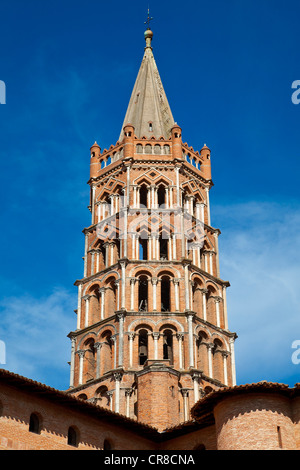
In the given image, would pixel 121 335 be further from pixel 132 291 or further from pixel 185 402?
pixel 185 402

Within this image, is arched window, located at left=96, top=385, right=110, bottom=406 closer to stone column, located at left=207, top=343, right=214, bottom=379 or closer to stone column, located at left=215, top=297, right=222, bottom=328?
stone column, located at left=207, top=343, right=214, bottom=379

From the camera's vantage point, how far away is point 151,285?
47562mm

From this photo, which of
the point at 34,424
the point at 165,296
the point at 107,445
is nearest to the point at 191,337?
the point at 165,296

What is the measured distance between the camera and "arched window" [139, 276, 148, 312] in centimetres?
4838

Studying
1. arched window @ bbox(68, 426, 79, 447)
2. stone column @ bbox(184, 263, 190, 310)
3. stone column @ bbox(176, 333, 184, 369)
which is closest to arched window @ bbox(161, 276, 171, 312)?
stone column @ bbox(184, 263, 190, 310)

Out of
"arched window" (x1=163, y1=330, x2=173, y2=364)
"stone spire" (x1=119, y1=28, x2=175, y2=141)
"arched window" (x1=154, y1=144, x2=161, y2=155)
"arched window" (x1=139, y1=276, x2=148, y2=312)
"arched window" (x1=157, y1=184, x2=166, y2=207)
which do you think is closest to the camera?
"arched window" (x1=163, y1=330, x2=173, y2=364)

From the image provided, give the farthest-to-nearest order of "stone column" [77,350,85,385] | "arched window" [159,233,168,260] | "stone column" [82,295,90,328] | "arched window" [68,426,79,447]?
"arched window" [159,233,168,260] < "stone column" [82,295,90,328] < "stone column" [77,350,85,385] < "arched window" [68,426,79,447]

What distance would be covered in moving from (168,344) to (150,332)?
4.70 feet

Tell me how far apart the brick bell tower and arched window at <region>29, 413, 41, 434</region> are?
9.17m

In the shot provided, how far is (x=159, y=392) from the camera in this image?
40.2 metres

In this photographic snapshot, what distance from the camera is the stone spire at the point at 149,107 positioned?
55594 millimetres

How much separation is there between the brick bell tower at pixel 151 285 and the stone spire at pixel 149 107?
0.10 metres

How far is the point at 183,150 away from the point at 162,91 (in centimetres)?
728

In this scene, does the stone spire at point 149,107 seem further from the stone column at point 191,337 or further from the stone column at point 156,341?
the stone column at point 156,341
